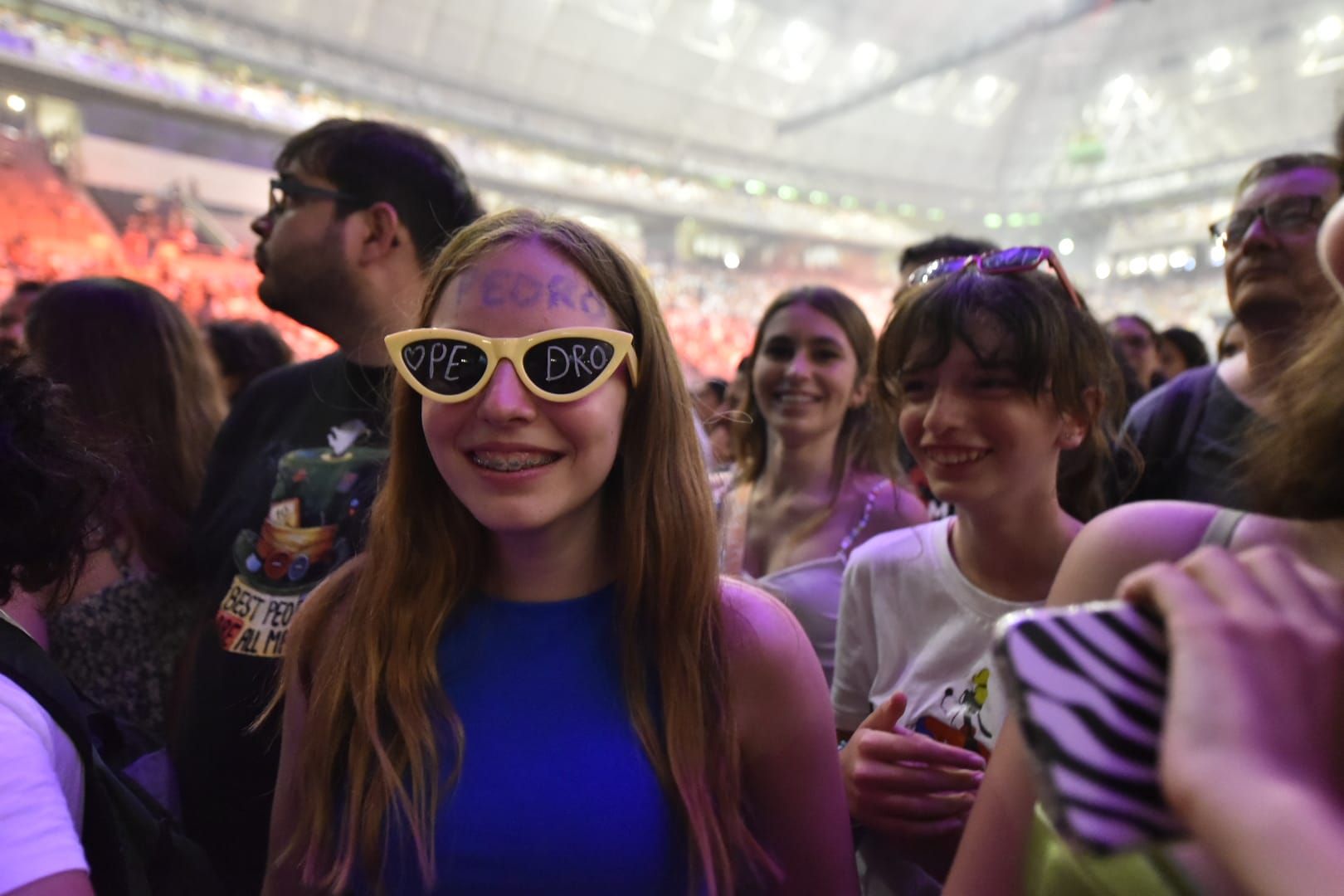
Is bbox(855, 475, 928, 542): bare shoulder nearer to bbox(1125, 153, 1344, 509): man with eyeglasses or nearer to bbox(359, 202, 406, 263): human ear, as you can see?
bbox(1125, 153, 1344, 509): man with eyeglasses

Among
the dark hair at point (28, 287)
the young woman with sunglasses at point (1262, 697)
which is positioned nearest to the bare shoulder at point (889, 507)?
the young woman with sunglasses at point (1262, 697)

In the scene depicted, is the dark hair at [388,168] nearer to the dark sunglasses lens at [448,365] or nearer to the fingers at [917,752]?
the dark sunglasses lens at [448,365]

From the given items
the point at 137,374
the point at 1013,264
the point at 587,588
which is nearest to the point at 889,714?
the point at 587,588

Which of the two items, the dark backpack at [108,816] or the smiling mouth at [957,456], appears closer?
the dark backpack at [108,816]

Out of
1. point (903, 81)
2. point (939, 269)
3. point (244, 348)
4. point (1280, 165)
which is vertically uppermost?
point (903, 81)

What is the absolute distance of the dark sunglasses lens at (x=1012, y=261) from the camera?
1.71 meters

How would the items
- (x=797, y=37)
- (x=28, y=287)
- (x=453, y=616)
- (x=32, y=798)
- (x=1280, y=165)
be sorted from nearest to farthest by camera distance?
1. (x=32, y=798)
2. (x=453, y=616)
3. (x=1280, y=165)
4. (x=28, y=287)
5. (x=797, y=37)

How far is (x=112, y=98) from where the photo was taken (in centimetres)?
835

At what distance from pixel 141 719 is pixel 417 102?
13.3 metres

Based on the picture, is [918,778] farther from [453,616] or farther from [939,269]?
[939,269]

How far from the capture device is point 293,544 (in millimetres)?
1783

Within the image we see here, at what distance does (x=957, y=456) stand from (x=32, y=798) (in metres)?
1.59

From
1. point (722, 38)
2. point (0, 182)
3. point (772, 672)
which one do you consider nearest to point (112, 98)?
point (0, 182)

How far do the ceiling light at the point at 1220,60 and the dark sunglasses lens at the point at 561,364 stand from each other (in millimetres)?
26147
